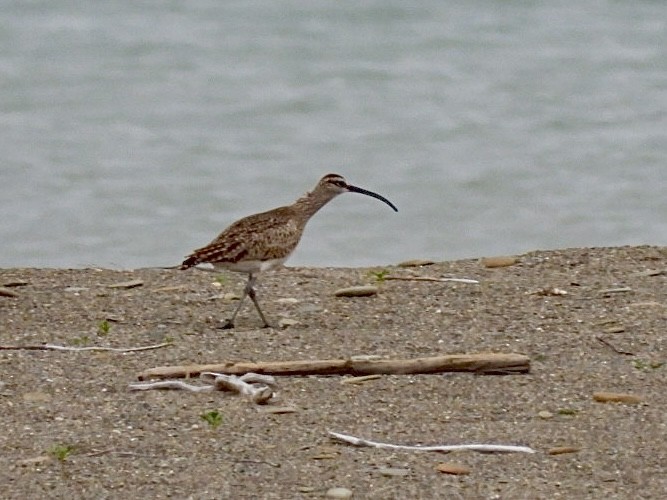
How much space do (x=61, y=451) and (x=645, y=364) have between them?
2.59 m

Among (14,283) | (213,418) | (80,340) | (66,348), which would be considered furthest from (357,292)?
(213,418)

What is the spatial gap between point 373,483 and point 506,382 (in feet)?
4.03

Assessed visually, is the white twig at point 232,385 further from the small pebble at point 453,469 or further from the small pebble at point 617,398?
the small pebble at point 617,398

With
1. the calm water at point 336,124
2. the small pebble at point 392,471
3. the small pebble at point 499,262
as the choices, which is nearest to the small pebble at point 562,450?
the small pebble at point 392,471

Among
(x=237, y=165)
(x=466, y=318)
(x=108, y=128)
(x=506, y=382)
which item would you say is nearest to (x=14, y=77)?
(x=108, y=128)

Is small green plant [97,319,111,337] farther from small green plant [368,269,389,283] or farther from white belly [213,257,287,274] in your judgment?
small green plant [368,269,389,283]

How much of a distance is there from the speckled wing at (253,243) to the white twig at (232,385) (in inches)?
49.7

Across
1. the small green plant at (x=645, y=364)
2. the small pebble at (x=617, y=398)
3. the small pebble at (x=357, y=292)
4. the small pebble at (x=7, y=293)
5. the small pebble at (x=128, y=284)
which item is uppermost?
the small pebble at (x=357, y=292)

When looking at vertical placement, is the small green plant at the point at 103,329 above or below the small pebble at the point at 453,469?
above

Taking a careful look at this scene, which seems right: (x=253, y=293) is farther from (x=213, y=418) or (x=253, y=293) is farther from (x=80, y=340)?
(x=213, y=418)

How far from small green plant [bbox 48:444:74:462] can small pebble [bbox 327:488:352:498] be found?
944 millimetres

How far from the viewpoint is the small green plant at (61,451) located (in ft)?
19.0

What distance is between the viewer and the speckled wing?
309 inches

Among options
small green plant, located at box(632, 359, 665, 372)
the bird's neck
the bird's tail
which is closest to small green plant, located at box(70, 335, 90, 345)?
the bird's tail
